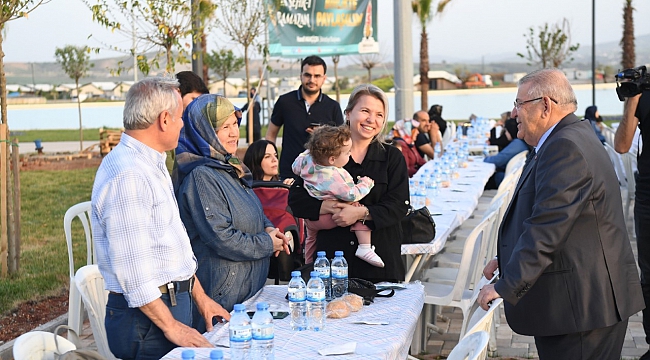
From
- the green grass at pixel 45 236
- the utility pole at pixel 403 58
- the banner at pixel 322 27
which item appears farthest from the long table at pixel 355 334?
the utility pole at pixel 403 58

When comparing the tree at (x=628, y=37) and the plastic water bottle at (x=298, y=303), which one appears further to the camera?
the tree at (x=628, y=37)

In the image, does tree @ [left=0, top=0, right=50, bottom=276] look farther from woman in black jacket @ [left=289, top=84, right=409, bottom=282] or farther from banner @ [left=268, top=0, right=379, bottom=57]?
banner @ [left=268, top=0, right=379, bottom=57]

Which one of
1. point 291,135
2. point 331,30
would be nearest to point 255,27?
point 331,30

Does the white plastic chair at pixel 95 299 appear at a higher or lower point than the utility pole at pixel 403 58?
lower

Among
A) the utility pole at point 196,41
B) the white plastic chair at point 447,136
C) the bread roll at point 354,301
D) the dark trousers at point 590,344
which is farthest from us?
the white plastic chair at point 447,136

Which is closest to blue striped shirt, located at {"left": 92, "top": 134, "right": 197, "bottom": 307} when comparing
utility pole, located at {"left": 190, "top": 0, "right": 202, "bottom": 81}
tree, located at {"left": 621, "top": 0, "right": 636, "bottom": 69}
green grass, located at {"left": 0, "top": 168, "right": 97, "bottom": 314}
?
green grass, located at {"left": 0, "top": 168, "right": 97, "bottom": 314}

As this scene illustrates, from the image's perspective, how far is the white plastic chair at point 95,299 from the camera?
14.0 ft

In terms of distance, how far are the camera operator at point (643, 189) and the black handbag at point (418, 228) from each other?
140 centimetres

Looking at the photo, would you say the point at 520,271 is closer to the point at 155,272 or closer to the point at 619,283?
the point at 619,283

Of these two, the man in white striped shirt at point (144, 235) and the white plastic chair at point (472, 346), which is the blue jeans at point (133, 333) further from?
the white plastic chair at point (472, 346)

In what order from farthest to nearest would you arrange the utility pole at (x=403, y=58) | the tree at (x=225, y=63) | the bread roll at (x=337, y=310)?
the tree at (x=225, y=63) → the utility pole at (x=403, y=58) → the bread roll at (x=337, y=310)

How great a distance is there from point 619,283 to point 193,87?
339 centimetres

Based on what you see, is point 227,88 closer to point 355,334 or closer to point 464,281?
point 464,281

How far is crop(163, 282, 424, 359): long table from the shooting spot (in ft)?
11.0
